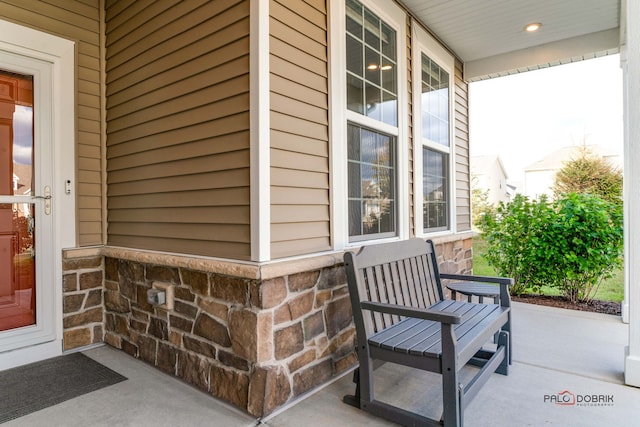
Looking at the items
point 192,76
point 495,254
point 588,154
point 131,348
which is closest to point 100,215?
point 131,348

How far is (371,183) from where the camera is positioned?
3.09m

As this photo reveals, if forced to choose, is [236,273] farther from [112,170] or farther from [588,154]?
[588,154]

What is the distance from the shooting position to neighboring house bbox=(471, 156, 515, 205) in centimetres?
1862

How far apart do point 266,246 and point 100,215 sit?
199 centimetres

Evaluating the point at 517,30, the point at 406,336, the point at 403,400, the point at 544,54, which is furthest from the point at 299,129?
the point at 544,54

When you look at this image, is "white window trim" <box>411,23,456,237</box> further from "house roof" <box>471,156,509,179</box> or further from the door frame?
"house roof" <box>471,156,509,179</box>

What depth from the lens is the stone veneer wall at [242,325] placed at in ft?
6.68

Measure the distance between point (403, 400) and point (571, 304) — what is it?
3.53 metres

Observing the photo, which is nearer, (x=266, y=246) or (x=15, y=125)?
(x=266, y=246)

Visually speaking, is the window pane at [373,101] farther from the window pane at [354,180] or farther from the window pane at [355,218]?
the window pane at [355,218]

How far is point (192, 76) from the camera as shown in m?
2.42

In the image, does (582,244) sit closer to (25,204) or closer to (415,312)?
(415,312)

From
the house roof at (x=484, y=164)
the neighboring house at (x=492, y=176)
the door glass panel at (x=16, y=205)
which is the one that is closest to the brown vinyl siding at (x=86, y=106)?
the door glass panel at (x=16, y=205)

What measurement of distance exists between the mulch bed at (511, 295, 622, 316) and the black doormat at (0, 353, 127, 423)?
467 centimetres
